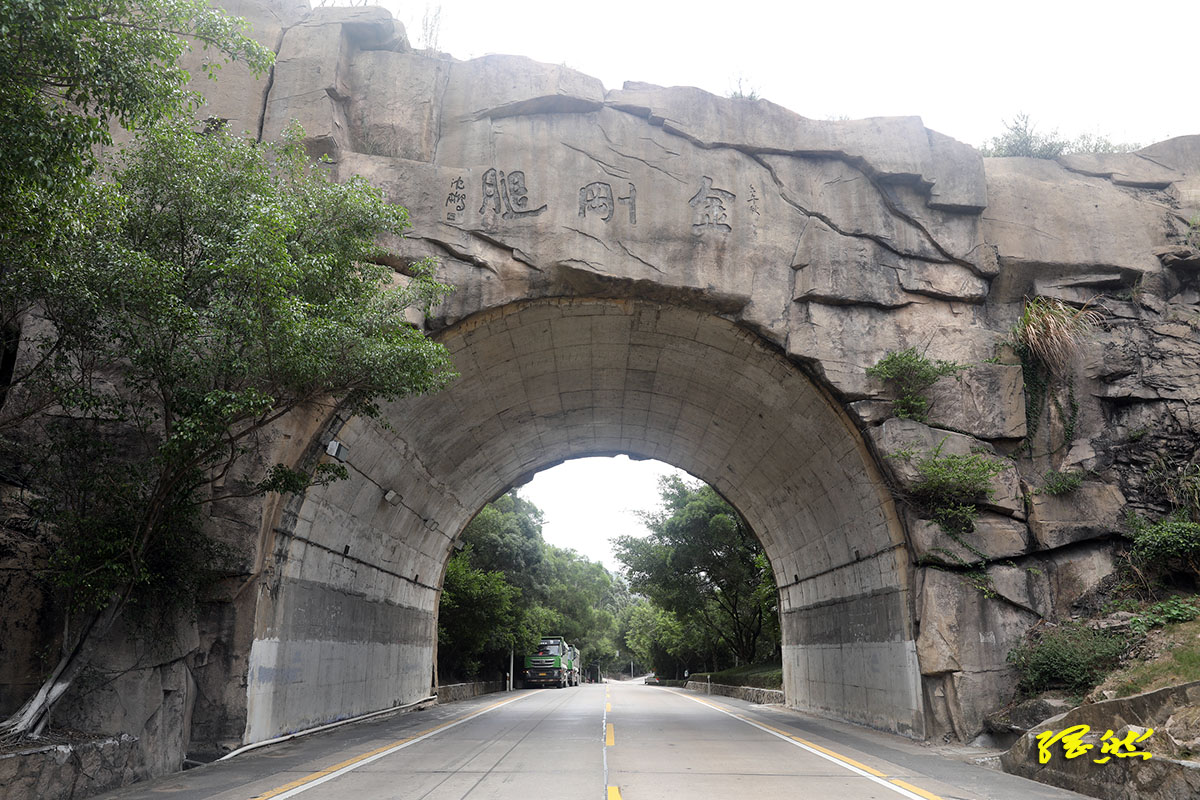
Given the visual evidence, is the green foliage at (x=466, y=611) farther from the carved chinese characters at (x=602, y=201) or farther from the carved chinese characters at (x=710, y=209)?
the carved chinese characters at (x=710, y=209)

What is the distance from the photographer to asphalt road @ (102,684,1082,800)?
750cm

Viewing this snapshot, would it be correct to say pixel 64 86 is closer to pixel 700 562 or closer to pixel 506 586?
pixel 506 586

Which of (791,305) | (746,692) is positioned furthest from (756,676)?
(791,305)

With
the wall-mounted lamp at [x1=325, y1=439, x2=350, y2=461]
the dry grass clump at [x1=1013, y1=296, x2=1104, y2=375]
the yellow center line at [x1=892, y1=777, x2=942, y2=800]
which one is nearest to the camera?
the yellow center line at [x1=892, y1=777, x2=942, y2=800]

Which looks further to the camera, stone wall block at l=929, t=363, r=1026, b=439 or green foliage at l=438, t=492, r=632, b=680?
green foliage at l=438, t=492, r=632, b=680

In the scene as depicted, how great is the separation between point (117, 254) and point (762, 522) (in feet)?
52.6

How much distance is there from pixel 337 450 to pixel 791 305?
26.6ft

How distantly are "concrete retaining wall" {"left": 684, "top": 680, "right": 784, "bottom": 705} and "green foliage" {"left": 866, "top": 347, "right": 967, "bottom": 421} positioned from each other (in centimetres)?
1169

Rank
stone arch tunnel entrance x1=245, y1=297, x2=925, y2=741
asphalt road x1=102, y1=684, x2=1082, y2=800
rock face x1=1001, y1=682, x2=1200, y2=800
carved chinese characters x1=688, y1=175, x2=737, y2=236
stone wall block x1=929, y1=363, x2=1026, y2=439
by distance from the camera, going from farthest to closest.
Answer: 1. carved chinese characters x1=688, y1=175, x2=737, y2=236
2. stone wall block x1=929, y1=363, x2=1026, y2=439
3. stone arch tunnel entrance x1=245, y1=297, x2=925, y2=741
4. asphalt road x1=102, y1=684, x2=1082, y2=800
5. rock face x1=1001, y1=682, x2=1200, y2=800

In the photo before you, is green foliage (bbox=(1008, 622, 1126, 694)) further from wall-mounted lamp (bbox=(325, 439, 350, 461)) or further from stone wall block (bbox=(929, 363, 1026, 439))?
wall-mounted lamp (bbox=(325, 439, 350, 461))

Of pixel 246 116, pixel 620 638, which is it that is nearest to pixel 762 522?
pixel 246 116

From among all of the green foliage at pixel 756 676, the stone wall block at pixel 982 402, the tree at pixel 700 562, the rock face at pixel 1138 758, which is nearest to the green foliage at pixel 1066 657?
the rock face at pixel 1138 758

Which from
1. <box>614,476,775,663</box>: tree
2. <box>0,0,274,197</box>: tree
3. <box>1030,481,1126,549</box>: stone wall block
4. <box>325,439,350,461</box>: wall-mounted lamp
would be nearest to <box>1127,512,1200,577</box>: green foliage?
<box>1030,481,1126,549</box>: stone wall block

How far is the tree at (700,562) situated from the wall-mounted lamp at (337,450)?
23.5 metres
